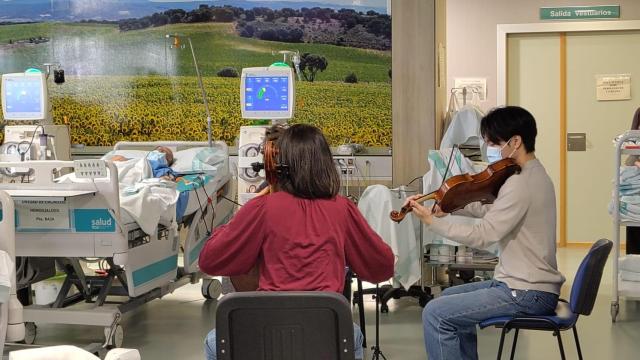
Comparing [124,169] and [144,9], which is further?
[144,9]

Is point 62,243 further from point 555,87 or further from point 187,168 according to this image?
point 555,87

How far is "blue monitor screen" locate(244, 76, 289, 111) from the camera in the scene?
18.4 ft

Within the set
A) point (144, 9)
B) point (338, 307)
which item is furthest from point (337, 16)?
point (338, 307)

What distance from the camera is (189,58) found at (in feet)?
26.7

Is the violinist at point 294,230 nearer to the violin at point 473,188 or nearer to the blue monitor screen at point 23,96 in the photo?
the violin at point 473,188

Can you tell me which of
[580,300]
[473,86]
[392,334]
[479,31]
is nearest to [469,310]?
[580,300]

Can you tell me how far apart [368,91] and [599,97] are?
2193 mm

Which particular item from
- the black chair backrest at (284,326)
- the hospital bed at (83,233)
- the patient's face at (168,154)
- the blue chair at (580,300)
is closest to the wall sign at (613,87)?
the patient's face at (168,154)

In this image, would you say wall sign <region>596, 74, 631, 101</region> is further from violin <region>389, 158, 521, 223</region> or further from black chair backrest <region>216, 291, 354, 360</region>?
black chair backrest <region>216, 291, 354, 360</region>

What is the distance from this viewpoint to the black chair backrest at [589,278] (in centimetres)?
307

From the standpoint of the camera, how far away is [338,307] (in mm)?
2252

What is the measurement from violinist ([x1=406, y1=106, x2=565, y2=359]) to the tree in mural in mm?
4727

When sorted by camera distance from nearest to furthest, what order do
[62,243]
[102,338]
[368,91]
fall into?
[62,243] < [102,338] < [368,91]

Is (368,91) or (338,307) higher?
(368,91)
